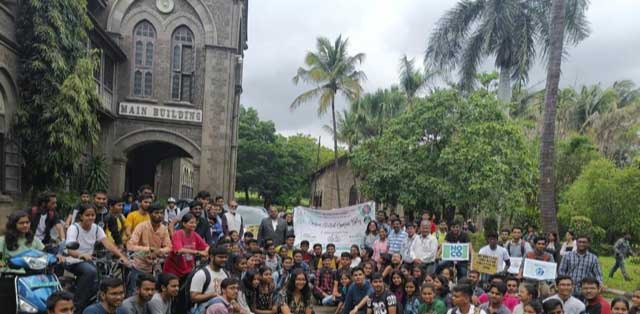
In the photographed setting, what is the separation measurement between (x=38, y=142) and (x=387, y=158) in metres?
12.8

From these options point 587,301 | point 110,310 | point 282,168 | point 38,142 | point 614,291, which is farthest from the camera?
point 282,168

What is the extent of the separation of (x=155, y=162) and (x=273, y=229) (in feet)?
60.6

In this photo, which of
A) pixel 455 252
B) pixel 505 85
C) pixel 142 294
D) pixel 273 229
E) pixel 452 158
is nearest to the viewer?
pixel 142 294

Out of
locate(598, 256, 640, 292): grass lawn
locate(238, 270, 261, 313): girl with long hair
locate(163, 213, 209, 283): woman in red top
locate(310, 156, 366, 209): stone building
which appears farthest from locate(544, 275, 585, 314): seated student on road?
locate(310, 156, 366, 209): stone building

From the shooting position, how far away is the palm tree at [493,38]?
67.1 feet

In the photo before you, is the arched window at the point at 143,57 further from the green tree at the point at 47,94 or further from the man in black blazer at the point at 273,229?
the man in black blazer at the point at 273,229

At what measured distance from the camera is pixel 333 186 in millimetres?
44750

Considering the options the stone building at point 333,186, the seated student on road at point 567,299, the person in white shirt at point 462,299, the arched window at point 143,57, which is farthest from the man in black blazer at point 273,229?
the stone building at point 333,186

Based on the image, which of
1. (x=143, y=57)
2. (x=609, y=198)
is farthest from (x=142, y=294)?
(x=609, y=198)

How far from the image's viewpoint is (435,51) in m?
21.5

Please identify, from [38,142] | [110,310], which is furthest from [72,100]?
[110,310]

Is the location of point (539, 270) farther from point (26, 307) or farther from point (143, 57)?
point (143, 57)

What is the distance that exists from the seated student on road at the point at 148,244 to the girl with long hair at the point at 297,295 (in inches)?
82.8

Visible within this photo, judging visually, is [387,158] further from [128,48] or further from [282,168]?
[282,168]
